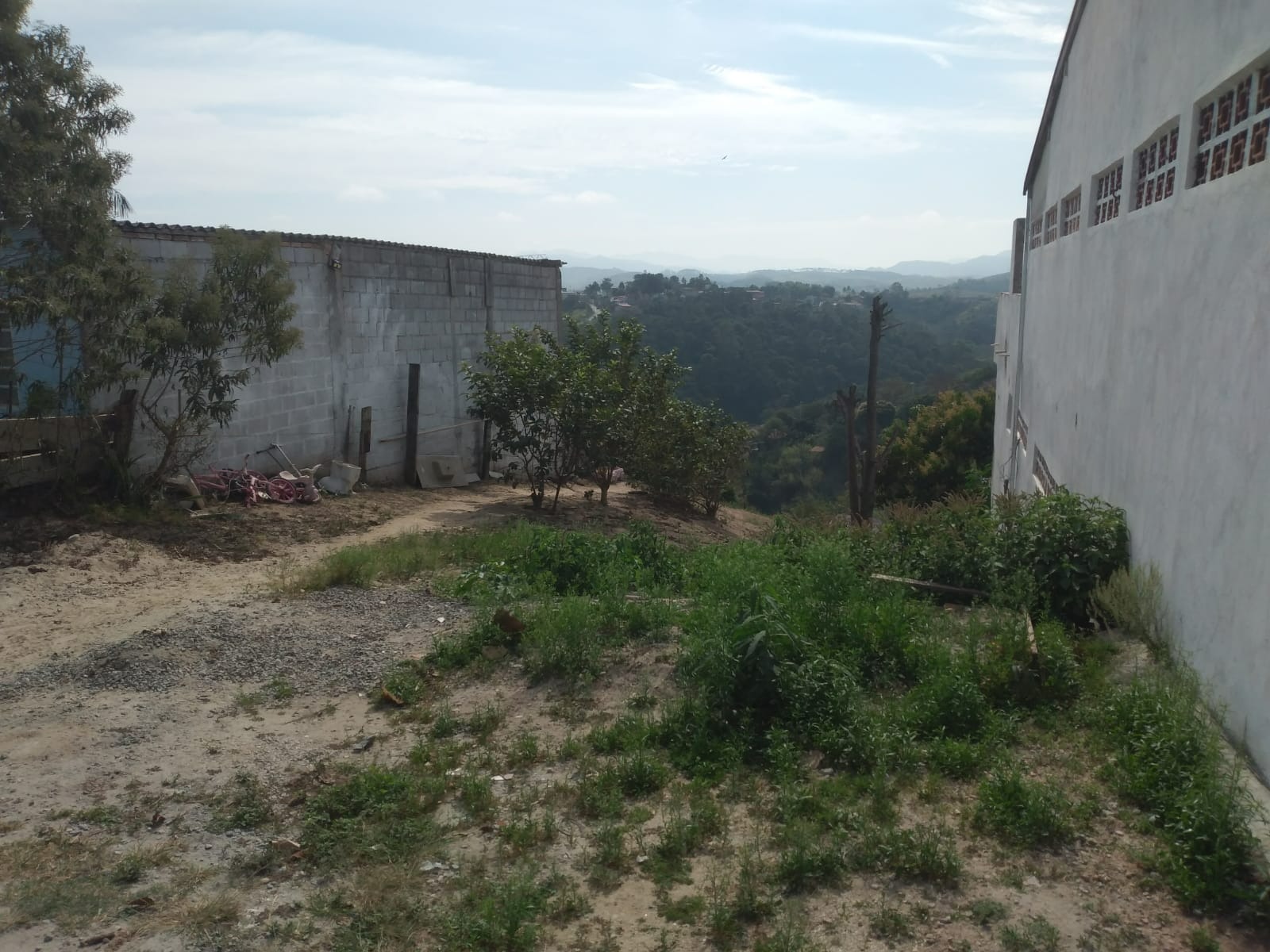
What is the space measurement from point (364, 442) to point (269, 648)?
8025mm

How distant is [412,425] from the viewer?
50.5ft

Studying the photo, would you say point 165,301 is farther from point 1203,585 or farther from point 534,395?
point 1203,585

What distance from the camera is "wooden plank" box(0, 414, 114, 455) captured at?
9289mm

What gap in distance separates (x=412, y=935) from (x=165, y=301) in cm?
787

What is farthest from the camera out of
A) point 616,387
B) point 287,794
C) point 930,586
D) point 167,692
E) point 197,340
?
point 616,387

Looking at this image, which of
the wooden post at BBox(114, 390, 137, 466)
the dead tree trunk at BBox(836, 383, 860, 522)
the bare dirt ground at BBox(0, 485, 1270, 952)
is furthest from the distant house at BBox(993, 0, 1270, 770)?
the wooden post at BBox(114, 390, 137, 466)

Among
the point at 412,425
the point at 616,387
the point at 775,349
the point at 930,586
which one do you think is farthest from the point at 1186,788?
the point at 775,349

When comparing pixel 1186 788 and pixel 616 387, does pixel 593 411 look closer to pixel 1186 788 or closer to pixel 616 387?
pixel 616 387

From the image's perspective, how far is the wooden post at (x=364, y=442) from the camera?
14516 mm

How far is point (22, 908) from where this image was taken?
154 inches

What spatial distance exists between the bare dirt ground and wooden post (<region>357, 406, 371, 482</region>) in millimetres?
5953

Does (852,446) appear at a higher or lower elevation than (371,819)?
higher

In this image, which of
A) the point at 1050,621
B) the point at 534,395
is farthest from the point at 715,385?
the point at 1050,621

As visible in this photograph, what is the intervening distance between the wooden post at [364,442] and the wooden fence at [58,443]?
4375mm
